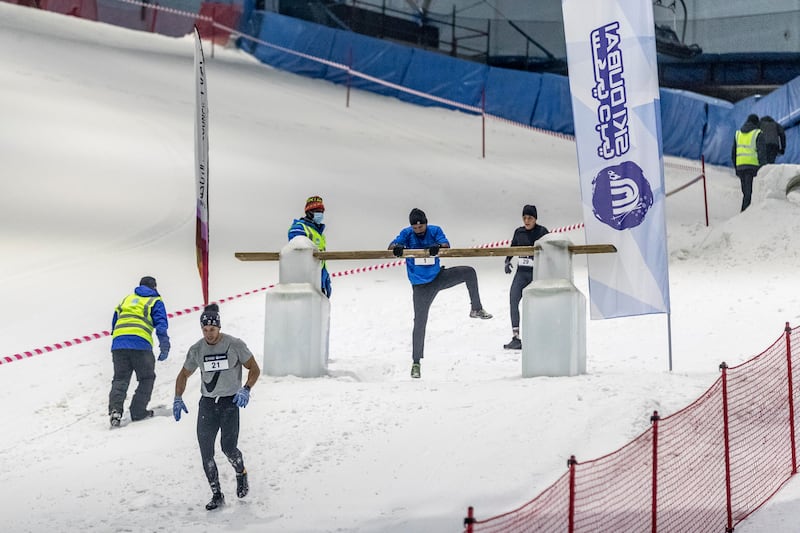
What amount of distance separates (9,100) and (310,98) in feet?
26.0

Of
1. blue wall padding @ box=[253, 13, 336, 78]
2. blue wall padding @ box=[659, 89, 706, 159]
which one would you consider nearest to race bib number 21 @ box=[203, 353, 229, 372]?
blue wall padding @ box=[659, 89, 706, 159]

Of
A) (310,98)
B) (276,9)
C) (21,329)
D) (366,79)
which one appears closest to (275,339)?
(21,329)

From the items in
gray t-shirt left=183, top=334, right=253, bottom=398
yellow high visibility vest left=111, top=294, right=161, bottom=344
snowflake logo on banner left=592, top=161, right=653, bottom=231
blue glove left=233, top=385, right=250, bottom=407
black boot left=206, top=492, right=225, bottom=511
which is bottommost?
black boot left=206, top=492, right=225, bottom=511

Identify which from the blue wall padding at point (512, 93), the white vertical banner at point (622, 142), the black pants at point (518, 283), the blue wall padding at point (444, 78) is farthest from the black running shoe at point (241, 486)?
the blue wall padding at point (444, 78)

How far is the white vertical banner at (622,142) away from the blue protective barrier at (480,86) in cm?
1730

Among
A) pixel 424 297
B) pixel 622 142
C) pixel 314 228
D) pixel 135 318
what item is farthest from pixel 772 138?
pixel 135 318

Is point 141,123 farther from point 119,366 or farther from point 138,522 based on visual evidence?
point 138,522

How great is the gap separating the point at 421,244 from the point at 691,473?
4006 mm

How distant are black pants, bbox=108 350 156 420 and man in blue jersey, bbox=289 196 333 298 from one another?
1857 millimetres

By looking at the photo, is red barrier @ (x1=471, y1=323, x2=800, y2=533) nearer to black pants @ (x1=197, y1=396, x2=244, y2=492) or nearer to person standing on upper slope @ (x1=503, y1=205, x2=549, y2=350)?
black pants @ (x1=197, y1=396, x2=244, y2=492)

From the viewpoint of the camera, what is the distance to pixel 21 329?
13.4 metres

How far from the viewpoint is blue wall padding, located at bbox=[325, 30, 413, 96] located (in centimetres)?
3136

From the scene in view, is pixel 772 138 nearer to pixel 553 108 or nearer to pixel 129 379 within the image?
pixel 553 108

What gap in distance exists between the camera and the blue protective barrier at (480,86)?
29.2m
